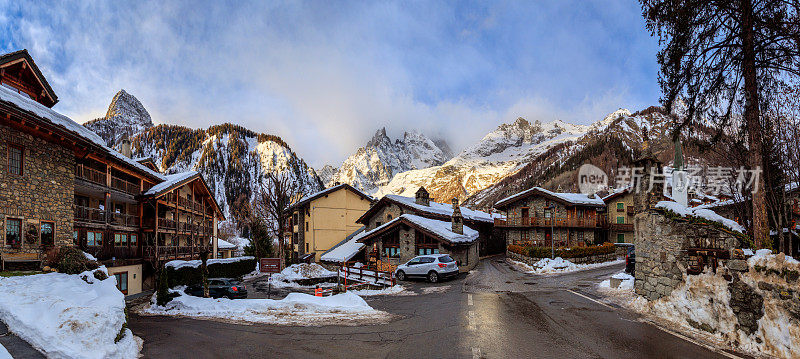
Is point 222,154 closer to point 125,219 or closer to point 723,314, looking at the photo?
point 125,219

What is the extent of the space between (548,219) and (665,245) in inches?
1178

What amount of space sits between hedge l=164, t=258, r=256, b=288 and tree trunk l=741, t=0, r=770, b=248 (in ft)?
77.0

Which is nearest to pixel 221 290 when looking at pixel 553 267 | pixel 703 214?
pixel 703 214

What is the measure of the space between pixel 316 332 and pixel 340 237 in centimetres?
3589

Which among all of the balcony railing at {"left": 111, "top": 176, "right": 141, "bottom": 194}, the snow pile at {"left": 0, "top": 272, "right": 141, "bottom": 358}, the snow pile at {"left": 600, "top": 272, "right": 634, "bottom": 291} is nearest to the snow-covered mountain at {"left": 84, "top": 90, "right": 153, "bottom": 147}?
the balcony railing at {"left": 111, "top": 176, "right": 141, "bottom": 194}

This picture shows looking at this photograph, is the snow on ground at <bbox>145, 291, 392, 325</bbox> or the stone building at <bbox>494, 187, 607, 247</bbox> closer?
the snow on ground at <bbox>145, 291, 392, 325</bbox>

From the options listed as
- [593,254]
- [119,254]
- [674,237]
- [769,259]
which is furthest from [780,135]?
[119,254]

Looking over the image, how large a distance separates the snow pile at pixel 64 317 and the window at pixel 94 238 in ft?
57.0

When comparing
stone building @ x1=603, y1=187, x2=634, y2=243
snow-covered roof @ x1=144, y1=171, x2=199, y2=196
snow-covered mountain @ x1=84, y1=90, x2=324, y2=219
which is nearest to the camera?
snow-covered roof @ x1=144, y1=171, x2=199, y2=196

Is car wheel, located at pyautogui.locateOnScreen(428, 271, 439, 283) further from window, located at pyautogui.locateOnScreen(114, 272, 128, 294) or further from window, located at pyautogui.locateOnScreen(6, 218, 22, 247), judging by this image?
window, located at pyautogui.locateOnScreen(6, 218, 22, 247)

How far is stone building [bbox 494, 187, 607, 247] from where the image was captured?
42062 mm

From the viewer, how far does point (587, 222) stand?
42938 millimetres

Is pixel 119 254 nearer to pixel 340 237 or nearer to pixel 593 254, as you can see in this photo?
pixel 340 237

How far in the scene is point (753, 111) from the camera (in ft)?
35.9
